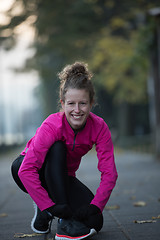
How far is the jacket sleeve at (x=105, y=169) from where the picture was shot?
10.2 ft

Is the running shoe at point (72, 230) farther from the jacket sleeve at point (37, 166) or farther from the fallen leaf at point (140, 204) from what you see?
the fallen leaf at point (140, 204)

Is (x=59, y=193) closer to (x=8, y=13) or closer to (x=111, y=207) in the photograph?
(x=111, y=207)

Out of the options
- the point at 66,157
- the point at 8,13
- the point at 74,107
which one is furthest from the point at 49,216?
the point at 8,13

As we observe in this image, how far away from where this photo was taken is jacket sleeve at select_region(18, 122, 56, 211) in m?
3.04

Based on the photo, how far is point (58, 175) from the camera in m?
3.11

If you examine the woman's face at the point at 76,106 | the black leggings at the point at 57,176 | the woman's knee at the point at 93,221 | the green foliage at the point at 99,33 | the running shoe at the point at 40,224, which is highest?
the green foliage at the point at 99,33

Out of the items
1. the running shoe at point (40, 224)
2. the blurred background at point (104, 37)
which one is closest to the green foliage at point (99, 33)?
the blurred background at point (104, 37)

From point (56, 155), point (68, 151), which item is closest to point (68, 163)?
point (68, 151)

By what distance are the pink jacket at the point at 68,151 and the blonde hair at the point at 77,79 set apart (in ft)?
0.69

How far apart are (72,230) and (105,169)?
1.70 ft

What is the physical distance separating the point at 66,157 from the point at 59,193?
317 millimetres

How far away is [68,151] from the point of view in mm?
3363

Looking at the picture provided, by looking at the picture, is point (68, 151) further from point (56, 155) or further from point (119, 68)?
point (119, 68)

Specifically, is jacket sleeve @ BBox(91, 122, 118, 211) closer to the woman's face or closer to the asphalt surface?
the woman's face
